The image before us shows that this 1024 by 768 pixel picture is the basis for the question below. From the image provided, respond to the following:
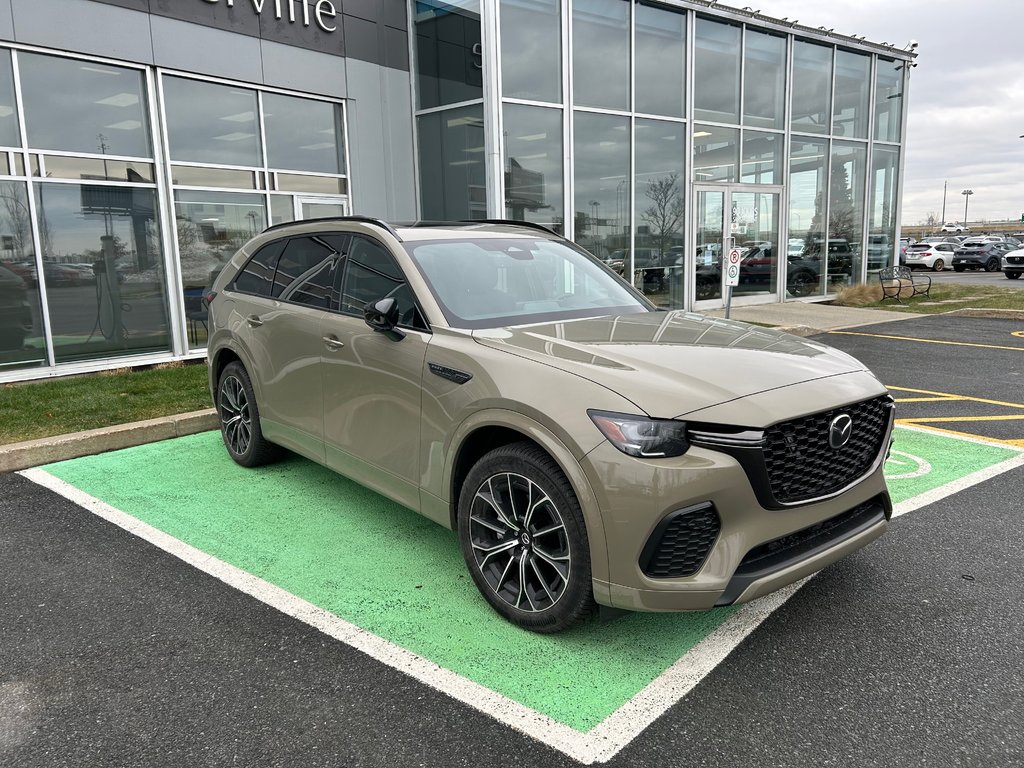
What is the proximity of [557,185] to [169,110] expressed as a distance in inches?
246

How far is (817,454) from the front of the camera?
300 centimetres

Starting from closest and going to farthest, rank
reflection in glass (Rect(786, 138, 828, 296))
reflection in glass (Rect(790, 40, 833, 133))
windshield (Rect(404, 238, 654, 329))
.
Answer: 1. windshield (Rect(404, 238, 654, 329))
2. reflection in glass (Rect(790, 40, 833, 133))
3. reflection in glass (Rect(786, 138, 828, 296))

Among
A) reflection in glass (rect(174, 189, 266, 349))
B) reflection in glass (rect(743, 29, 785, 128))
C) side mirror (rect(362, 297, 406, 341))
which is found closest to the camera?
side mirror (rect(362, 297, 406, 341))

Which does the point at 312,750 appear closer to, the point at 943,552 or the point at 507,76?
the point at 943,552

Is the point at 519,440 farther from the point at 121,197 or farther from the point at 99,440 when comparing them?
the point at 121,197

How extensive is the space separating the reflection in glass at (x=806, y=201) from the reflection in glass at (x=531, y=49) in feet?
23.8

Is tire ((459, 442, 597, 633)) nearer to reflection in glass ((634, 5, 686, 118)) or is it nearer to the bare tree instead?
the bare tree

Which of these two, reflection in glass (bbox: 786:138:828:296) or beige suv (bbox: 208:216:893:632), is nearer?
beige suv (bbox: 208:216:893:632)

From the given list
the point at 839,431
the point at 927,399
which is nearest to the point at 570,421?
the point at 839,431

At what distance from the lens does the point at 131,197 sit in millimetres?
9875

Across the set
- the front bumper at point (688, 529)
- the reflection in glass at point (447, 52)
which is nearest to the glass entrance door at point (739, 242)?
the reflection in glass at point (447, 52)

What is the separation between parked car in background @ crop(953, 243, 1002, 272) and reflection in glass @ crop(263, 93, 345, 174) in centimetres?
3807

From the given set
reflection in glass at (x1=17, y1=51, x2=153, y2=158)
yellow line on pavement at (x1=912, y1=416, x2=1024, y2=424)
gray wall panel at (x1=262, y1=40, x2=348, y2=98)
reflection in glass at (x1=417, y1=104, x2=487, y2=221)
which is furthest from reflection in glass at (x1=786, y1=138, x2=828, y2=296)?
reflection in glass at (x1=17, y1=51, x2=153, y2=158)

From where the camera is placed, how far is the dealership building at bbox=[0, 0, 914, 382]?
Answer: 30.5ft
